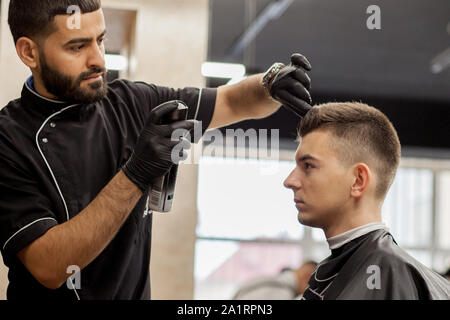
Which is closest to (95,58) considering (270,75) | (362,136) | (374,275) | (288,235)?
(270,75)

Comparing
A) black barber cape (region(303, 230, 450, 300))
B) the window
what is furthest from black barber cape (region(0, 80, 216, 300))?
the window

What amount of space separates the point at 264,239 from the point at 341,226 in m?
7.93

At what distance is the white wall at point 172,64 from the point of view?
2.78 m

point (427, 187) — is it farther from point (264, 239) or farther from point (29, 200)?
point (29, 200)

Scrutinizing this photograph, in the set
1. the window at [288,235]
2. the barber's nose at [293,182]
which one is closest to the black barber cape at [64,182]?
the barber's nose at [293,182]

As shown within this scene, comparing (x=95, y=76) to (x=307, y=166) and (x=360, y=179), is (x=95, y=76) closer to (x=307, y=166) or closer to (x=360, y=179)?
(x=307, y=166)

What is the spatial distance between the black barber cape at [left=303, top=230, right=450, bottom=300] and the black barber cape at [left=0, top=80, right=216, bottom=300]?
0.55m

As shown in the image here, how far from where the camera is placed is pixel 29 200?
181cm

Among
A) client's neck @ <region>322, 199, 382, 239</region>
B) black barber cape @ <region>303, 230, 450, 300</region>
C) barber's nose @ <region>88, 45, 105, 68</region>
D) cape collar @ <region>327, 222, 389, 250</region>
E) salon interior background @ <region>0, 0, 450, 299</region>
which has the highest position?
salon interior background @ <region>0, 0, 450, 299</region>

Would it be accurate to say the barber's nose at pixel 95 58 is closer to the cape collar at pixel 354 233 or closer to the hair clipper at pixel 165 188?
the hair clipper at pixel 165 188

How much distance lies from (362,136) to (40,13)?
0.98m

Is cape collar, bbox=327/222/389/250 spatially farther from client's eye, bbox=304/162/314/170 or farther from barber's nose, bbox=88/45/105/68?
barber's nose, bbox=88/45/105/68

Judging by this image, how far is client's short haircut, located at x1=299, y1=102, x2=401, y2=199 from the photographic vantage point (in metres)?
1.89
